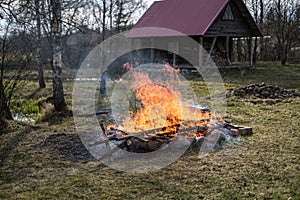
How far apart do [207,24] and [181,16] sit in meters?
3.03

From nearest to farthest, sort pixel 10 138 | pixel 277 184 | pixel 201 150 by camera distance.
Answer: pixel 277 184 → pixel 201 150 → pixel 10 138

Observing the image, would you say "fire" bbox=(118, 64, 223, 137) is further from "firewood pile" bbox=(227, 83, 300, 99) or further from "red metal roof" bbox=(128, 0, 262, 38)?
"red metal roof" bbox=(128, 0, 262, 38)

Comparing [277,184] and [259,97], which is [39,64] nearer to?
[259,97]

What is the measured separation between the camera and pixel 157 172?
15.4 feet

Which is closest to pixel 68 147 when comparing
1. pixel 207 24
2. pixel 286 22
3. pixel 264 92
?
pixel 264 92

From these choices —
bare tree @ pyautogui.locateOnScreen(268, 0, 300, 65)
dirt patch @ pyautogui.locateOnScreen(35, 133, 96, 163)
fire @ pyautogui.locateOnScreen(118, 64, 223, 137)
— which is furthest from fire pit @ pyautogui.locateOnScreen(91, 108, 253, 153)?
bare tree @ pyautogui.locateOnScreen(268, 0, 300, 65)

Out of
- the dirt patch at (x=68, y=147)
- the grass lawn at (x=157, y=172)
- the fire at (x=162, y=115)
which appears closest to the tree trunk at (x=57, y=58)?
the grass lawn at (x=157, y=172)

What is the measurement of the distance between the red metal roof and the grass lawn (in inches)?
528

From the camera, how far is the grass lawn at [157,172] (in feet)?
13.2

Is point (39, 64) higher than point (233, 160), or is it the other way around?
point (39, 64)

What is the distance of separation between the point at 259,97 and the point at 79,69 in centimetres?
1566

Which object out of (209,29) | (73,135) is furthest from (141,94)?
(209,29)

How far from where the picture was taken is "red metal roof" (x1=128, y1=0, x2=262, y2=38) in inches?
768

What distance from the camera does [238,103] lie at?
10055 millimetres
